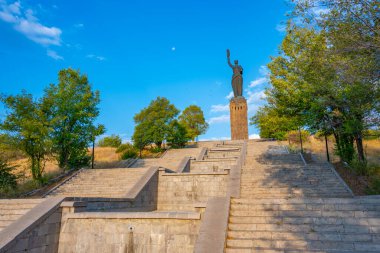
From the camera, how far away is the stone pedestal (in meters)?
33.7

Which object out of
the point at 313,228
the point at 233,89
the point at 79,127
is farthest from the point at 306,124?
the point at 233,89

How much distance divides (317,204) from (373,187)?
6.70 meters

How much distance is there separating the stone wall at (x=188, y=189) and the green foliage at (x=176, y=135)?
14.8 meters

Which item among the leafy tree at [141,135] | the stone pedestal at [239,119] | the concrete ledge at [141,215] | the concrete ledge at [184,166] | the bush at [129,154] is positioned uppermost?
the stone pedestal at [239,119]

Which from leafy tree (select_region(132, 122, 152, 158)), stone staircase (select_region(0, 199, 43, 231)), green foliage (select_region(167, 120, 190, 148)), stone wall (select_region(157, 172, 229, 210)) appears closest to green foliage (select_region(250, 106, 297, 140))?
green foliage (select_region(167, 120, 190, 148))

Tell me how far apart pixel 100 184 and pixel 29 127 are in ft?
16.7

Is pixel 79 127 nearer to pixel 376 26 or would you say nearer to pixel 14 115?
pixel 14 115

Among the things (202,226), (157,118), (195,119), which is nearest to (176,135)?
(157,118)

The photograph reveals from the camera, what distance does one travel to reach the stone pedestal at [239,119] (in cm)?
3369

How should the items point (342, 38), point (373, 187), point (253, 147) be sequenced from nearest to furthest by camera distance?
point (342, 38) < point (373, 187) < point (253, 147)

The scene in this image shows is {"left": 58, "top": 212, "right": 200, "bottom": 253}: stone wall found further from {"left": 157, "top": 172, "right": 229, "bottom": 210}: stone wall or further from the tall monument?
the tall monument

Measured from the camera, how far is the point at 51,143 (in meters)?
16.1

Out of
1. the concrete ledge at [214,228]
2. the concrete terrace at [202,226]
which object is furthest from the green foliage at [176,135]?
the concrete ledge at [214,228]

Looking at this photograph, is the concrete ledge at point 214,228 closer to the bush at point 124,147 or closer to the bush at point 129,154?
the bush at point 129,154
